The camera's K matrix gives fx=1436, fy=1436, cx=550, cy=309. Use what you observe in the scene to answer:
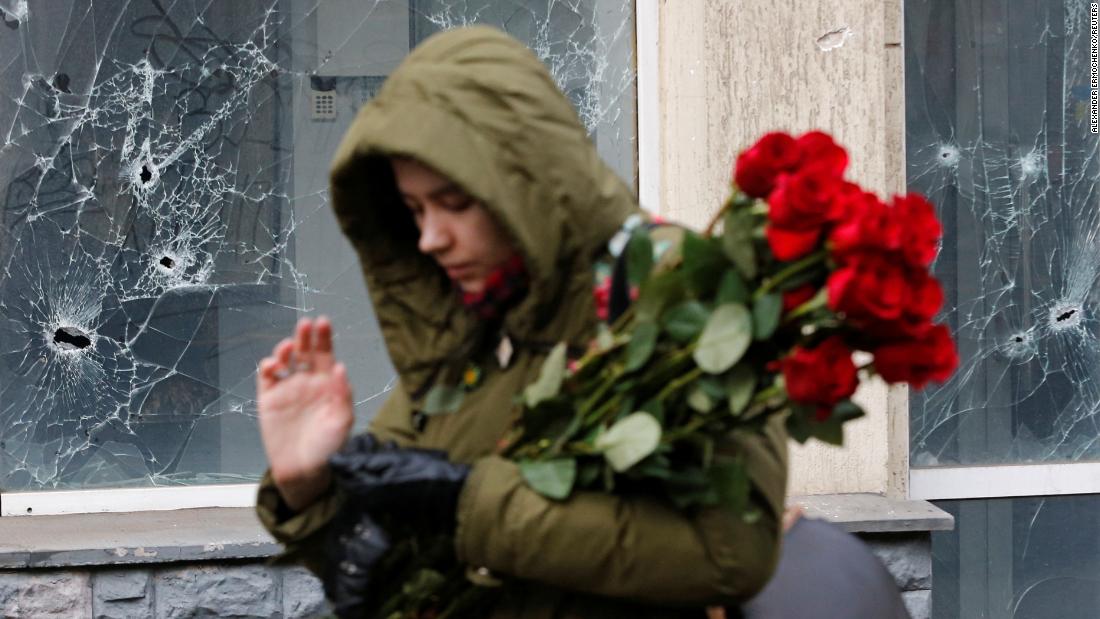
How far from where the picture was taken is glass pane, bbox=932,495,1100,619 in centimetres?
533

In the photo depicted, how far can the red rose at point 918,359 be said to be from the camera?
1.64 metres

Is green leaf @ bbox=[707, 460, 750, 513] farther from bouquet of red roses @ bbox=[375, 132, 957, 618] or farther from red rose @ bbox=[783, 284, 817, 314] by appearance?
→ red rose @ bbox=[783, 284, 817, 314]

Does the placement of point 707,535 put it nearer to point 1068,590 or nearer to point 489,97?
point 489,97

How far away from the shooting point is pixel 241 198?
5070mm

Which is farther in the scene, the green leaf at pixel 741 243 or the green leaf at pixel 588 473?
the green leaf at pixel 588 473

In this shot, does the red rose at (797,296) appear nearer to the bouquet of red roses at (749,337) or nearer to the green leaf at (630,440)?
the bouquet of red roses at (749,337)

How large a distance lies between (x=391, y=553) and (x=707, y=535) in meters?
0.43

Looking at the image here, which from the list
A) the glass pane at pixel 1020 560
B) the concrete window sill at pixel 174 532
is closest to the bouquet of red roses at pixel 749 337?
the concrete window sill at pixel 174 532

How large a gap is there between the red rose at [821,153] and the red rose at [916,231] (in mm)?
102

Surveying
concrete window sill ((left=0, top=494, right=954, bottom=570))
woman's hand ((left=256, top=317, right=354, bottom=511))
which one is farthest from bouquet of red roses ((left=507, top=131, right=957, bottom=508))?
concrete window sill ((left=0, top=494, right=954, bottom=570))

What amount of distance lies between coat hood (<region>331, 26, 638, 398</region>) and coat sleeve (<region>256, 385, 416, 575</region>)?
139 millimetres

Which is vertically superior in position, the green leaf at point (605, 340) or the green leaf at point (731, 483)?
the green leaf at point (605, 340)

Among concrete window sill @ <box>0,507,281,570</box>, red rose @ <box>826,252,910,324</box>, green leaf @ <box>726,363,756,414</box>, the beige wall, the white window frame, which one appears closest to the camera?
red rose @ <box>826,252,910,324</box>

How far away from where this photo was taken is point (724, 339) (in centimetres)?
165
